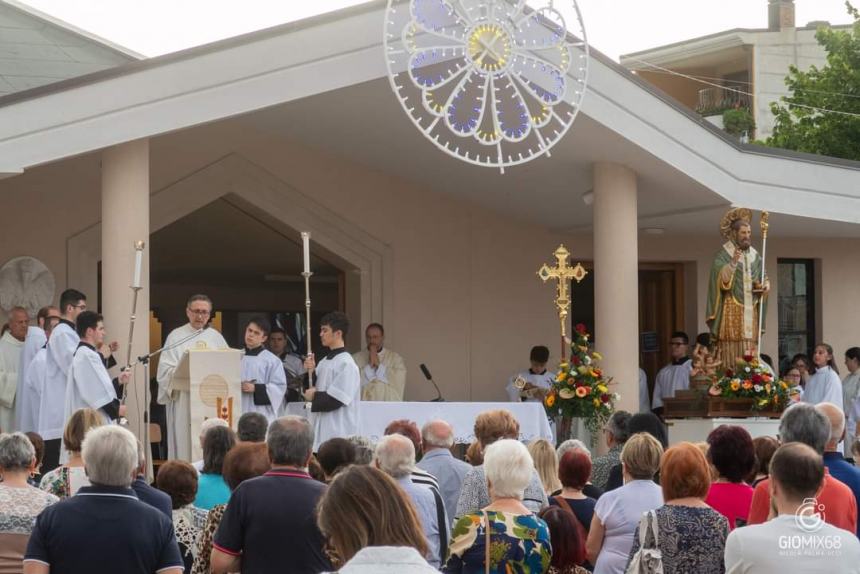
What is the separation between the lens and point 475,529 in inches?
239

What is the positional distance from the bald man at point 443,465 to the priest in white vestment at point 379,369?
817cm

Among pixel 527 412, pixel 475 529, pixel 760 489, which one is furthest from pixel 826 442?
pixel 527 412

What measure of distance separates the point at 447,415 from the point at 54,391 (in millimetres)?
3477

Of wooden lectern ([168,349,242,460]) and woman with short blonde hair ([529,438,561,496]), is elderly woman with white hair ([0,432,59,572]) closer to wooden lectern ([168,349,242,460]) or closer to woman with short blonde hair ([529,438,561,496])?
woman with short blonde hair ([529,438,561,496])

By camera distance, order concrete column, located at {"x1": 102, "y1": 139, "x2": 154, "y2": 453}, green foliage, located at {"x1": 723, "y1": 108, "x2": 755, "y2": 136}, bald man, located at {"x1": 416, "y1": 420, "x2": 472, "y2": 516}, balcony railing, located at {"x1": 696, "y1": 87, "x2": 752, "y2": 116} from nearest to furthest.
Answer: bald man, located at {"x1": 416, "y1": 420, "x2": 472, "y2": 516}
concrete column, located at {"x1": 102, "y1": 139, "x2": 154, "y2": 453}
green foliage, located at {"x1": 723, "y1": 108, "x2": 755, "y2": 136}
balcony railing, located at {"x1": 696, "y1": 87, "x2": 752, "y2": 116}

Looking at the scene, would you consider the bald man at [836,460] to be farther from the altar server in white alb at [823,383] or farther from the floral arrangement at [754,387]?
the altar server in white alb at [823,383]

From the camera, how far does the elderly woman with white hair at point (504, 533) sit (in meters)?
6.04

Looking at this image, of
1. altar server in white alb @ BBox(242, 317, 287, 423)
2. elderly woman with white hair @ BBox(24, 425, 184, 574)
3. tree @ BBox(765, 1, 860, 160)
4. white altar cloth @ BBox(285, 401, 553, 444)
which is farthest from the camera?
tree @ BBox(765, 1, 860, 160)

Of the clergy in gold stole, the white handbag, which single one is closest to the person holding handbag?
the white handbag

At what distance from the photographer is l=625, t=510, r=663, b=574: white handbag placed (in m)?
5.91

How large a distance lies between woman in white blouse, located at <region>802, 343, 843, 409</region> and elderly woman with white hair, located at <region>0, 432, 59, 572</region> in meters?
11.4

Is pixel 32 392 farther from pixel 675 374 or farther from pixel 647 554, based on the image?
pixel 647 554

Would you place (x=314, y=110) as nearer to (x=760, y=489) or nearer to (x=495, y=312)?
(x=495, y=312)

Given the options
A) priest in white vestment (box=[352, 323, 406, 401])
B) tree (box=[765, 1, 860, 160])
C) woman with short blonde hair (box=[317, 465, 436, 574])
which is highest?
tree (box=[765, 1, 860, 160])
